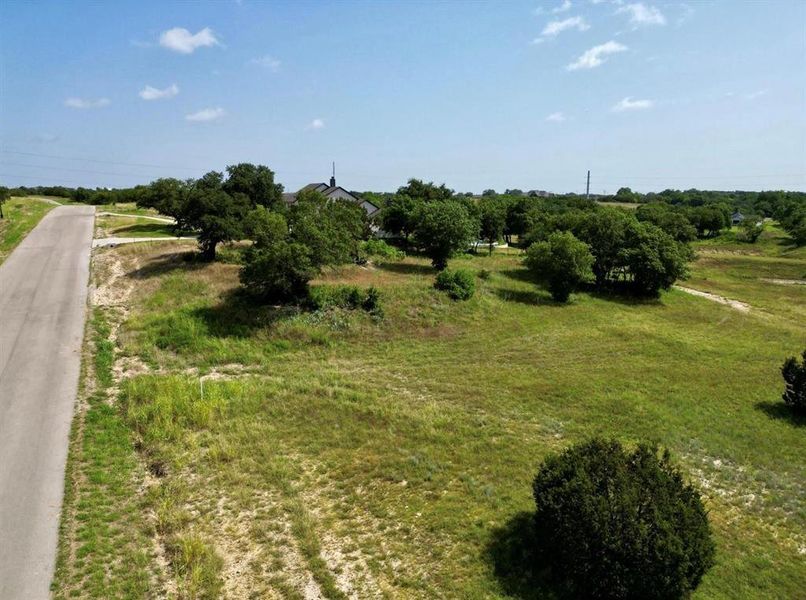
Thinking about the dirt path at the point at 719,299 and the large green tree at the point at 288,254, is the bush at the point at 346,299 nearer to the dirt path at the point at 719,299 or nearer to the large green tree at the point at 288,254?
the large green tree at the point at 288,254

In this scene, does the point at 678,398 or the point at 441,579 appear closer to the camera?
the point at 441,579

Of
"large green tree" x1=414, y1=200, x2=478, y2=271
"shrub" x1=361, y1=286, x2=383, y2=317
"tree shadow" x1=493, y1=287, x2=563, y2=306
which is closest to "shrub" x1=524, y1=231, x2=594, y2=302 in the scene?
"tree shadow" x1=493, y1=287, x2=563, y2=306

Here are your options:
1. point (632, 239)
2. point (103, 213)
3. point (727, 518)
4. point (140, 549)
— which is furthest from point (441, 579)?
point (103, 213)

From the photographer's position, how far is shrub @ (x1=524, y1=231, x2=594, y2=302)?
131 feet

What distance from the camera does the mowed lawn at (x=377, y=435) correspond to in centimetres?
1101

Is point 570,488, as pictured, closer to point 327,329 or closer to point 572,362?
point 572,362

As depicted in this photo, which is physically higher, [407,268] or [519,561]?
[407,268]

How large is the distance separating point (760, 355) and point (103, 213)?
75.7 m

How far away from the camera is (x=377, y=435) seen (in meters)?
17.1

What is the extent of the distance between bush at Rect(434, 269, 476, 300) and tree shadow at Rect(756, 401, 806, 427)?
18.9m

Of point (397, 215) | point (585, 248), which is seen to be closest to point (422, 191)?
point (397, 215)

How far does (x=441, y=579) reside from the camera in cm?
1052

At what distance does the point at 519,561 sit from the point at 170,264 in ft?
117

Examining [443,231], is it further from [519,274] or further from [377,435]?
[377,435]
